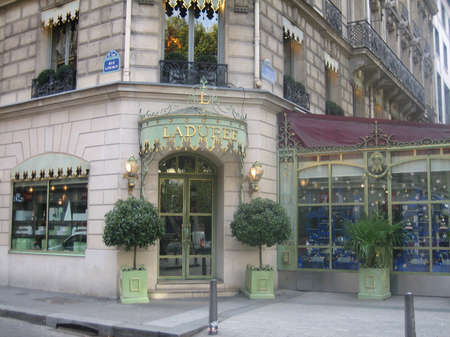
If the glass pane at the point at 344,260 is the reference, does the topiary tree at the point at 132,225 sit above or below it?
above

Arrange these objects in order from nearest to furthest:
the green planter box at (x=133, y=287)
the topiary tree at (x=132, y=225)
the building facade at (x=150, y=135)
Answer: the topiary tree at (x=132, y=225) → the green planter box at (x=133, y=287) → the building facade at (x=150, y=135)

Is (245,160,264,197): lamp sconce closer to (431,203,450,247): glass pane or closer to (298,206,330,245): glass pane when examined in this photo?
(298,206,330,245): glass pane

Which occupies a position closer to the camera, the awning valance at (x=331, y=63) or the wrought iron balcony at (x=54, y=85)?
the wrought iron balcony at (x=54, y=85)

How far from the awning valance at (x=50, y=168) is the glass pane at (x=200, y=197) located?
2680 mm

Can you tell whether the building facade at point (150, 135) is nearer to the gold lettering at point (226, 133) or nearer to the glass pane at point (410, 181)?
the gold lettering at point (226, 133)

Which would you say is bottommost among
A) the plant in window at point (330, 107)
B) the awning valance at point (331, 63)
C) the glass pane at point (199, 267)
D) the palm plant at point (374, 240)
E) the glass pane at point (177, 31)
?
the glass pane at point (199, 267)

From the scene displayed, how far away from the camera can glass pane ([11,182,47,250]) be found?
13117mm

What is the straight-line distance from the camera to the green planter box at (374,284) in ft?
35.8

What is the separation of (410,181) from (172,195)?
5.85 meters

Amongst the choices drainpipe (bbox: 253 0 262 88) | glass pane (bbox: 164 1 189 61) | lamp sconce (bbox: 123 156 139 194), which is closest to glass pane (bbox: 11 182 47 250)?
lamp sconce (bbox: 123 156 139 194)

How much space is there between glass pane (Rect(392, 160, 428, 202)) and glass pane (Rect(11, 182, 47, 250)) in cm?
913

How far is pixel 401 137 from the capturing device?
11.9 m

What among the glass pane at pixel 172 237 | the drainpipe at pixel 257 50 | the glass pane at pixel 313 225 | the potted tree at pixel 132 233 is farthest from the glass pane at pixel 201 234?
the drainpipe at pixel 257 50

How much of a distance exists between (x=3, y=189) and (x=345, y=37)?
13.0 meters
